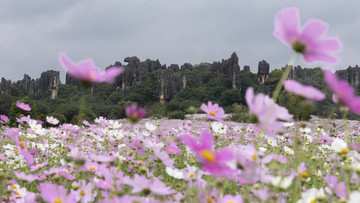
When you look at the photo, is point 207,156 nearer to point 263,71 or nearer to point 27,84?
point 263,71

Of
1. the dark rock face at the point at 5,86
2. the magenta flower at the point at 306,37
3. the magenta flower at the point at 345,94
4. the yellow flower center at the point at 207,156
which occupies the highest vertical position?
the magenta flower at the point at 306,37

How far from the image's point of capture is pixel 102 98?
1812 inches

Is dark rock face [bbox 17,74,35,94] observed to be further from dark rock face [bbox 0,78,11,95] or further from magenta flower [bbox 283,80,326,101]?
magenta flower [bbox 283,80,326,101]

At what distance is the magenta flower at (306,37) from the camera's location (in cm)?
68

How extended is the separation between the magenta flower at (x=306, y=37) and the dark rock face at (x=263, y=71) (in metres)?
47.3

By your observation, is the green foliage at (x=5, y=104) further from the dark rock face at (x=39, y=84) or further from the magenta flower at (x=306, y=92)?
the magenta flower at (x=306, y=92)

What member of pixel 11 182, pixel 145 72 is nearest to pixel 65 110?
pixel 11 182

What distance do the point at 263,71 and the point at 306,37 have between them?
47699mm

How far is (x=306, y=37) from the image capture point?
693 mm

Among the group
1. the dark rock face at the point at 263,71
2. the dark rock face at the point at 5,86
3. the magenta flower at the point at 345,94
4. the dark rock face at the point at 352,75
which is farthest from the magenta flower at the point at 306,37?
the dark rock face at the point at 5,86

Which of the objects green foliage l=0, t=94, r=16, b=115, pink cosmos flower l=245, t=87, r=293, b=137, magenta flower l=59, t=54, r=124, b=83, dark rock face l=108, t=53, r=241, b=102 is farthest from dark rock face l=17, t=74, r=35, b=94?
pink cosmos flower l=245, t=87, r=293, b=137

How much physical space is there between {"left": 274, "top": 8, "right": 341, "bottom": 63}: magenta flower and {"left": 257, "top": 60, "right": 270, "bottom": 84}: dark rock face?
47291mm

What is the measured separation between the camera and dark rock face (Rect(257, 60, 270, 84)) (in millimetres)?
46344

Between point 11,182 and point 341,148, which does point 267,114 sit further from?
point 11,182
